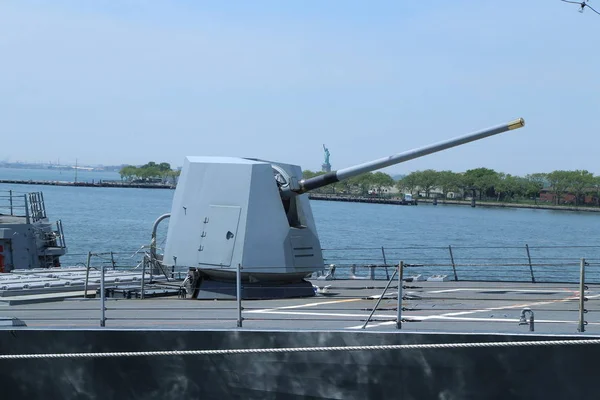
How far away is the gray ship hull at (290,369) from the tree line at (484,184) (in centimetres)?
10375

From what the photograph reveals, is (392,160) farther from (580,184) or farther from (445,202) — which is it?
(445,202)

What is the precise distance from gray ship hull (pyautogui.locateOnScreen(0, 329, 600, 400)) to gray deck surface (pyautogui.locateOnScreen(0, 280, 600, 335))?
22 cm

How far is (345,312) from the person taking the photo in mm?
10398

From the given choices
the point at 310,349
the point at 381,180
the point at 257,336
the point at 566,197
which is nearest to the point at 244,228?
the point at 257,336

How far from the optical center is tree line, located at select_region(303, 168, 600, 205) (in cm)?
11619

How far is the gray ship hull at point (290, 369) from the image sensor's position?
8.02 metres

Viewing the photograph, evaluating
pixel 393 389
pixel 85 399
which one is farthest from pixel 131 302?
pixel 393 389

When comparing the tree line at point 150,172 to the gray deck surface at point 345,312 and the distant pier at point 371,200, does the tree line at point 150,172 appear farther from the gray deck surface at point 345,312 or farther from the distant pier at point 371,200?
the gray deck surface at point 345,312

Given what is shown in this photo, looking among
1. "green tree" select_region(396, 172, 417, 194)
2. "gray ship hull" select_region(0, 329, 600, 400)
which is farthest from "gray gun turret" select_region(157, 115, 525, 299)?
"green tree" select_region(396, 172, 417, 194)

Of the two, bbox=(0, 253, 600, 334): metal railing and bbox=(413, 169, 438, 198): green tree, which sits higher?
bbox=(413, 169, 438, 198): green tree

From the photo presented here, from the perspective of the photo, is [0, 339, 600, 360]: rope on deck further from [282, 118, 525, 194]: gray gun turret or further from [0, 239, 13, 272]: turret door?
[0, 239, 13, 272]: turret door

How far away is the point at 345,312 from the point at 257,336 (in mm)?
1933

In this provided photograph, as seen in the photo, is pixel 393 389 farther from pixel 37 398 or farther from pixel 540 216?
pixel 540 216

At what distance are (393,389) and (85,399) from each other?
3.27m
